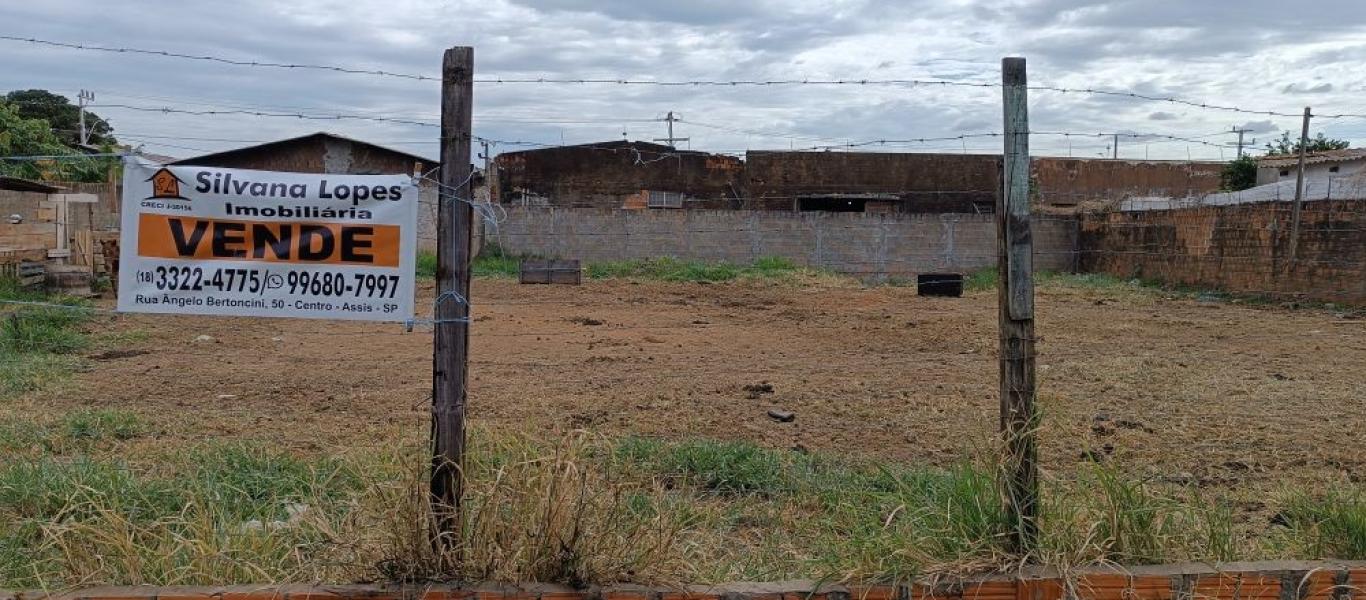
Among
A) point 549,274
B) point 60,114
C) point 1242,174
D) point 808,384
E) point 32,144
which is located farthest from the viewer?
point 60,114

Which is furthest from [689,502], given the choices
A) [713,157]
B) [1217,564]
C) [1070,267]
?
[713,157]

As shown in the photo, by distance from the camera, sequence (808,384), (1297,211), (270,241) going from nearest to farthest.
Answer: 1. (270,241)
2. (808,384)
3. (1297,211)

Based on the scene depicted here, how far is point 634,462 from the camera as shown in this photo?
6.68 meters

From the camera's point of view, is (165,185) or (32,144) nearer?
(165,185)

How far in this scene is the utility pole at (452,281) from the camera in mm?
4148

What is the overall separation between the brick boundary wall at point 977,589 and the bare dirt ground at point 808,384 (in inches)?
22.5

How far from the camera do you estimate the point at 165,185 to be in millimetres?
4164

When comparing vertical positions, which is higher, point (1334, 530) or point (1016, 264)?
point (1016, 264)

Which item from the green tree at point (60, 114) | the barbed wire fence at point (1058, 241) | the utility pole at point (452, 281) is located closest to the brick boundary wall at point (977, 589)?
the utility pole at point (452, 281)

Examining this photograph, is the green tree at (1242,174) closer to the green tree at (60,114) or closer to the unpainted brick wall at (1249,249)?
the unpainted brick wall at (1249,249)

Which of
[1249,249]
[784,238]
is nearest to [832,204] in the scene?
[784,238]

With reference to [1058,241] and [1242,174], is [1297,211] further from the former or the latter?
[1242,174]

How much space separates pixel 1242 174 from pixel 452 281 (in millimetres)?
42588

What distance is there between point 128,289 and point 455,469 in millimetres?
1458
